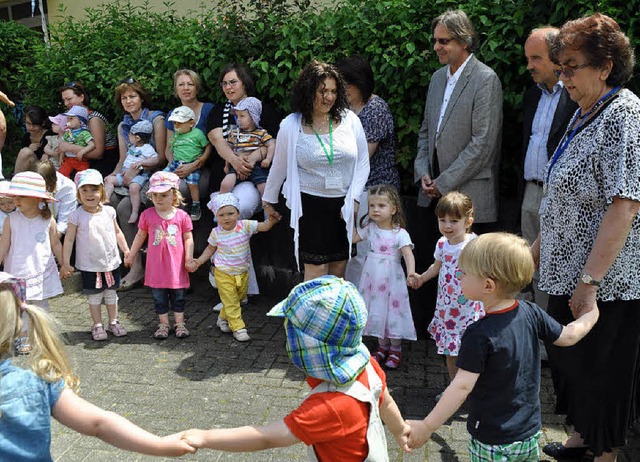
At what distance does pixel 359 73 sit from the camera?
18.3 ft

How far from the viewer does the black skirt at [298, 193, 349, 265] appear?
5.16 meters

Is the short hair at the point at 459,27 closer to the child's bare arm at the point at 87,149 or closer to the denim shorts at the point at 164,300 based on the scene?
the denim shorts at the point at 164,300

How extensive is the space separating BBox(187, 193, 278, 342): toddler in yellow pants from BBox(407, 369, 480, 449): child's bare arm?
3.22m

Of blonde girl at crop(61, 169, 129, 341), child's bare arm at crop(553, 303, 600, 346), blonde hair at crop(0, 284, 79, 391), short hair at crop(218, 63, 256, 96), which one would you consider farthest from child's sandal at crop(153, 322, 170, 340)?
child's bare arm at crop(553, 303, 600, 346)

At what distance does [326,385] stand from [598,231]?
1.55m

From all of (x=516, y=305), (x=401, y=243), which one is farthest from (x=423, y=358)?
(x=516, y=305)

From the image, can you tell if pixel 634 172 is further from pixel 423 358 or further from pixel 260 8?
pixel 260 8

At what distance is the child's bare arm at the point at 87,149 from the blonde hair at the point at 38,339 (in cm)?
557

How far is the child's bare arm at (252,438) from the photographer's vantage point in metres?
2.36

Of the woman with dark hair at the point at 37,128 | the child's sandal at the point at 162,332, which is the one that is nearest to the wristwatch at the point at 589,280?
the child's sandal at the point at 162,332

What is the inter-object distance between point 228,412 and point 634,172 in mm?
2888

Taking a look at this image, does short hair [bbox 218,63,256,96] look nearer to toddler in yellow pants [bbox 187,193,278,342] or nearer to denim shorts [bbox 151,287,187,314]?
toddler in yellow pants [bbox 187,193,278,342]

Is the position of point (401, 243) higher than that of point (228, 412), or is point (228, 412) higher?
point (401, 243)

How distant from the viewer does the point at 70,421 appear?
2396mm
